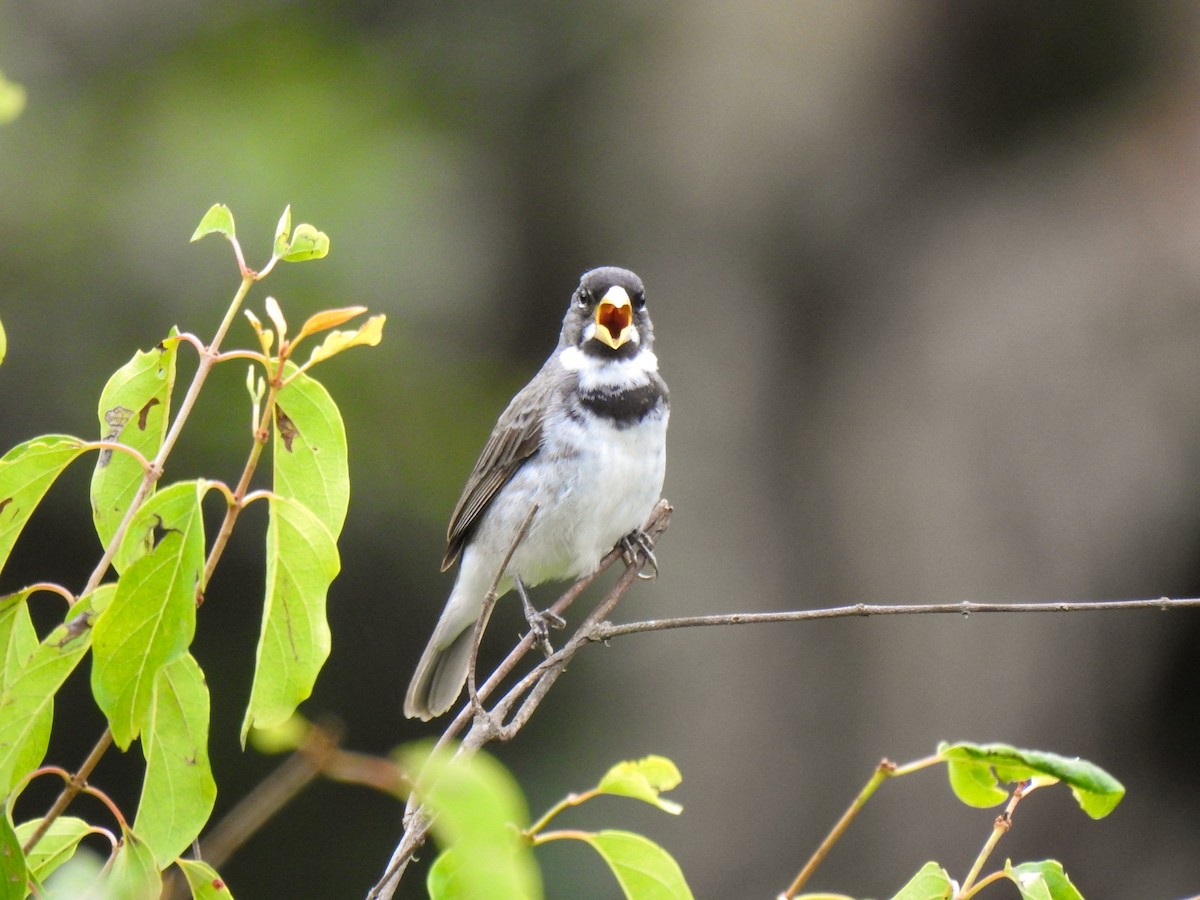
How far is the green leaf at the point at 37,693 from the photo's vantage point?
1.34 meters

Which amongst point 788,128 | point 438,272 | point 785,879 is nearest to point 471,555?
point 438,272

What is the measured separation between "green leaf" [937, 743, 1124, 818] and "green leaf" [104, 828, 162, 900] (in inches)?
29.4

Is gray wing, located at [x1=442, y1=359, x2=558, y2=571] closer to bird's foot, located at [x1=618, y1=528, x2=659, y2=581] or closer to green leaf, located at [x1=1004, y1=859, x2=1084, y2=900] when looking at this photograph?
bird's foot, located at [x1=618, y1=528, x2=659, y2=581]

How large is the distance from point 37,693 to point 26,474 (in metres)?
0.25

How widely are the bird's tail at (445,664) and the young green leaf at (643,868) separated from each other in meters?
2.56

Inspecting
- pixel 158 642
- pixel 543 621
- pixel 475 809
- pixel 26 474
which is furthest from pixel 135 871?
pixel 543 621

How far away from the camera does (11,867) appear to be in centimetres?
127

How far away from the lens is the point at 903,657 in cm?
658

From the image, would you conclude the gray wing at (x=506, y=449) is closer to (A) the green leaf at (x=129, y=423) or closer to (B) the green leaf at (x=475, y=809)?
(A) the green leaf at (x=129, y=423)

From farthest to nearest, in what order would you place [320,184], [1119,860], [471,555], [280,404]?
[1119,860] < [320,184] < [471,555] < [280,404]

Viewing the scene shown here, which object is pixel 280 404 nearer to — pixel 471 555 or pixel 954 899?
pixel 954 899

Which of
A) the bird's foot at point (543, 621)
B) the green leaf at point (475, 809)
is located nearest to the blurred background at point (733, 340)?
the bird's foot at point (543, 621)

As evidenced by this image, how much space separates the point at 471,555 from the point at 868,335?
3377mm

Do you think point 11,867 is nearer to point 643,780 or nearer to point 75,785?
point 75,785
